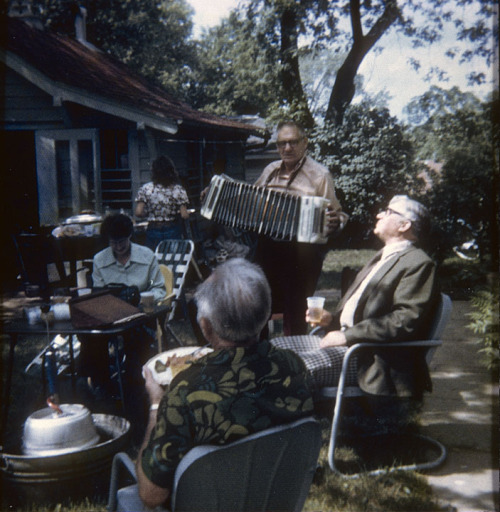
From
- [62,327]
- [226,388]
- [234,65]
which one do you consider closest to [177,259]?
[62,327]

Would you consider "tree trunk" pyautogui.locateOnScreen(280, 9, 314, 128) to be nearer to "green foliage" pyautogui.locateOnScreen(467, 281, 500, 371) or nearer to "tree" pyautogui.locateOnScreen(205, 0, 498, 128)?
"tree" pyautogui.locateOnScreen(205, 0, 498, 128)

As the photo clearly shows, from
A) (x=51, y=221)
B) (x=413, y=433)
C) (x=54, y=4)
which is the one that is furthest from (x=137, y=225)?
(x=413, y=433)

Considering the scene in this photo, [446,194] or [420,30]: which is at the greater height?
[420,30]

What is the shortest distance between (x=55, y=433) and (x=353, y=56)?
11292mm

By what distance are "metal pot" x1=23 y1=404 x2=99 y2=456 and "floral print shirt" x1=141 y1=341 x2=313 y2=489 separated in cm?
120

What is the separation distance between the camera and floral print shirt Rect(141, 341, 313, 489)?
5.49ft

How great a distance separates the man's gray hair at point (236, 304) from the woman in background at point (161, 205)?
5.23m

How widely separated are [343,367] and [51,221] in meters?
7.59

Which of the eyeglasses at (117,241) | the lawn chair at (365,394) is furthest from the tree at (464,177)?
the eyeglasses at (117,241)

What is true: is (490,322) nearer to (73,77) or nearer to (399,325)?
(399,325)

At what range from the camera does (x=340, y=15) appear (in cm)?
1156

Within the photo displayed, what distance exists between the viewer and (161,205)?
702 centimetres

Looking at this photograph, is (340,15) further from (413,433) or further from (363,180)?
(413,433)

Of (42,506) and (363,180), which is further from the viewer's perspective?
(363,180)
